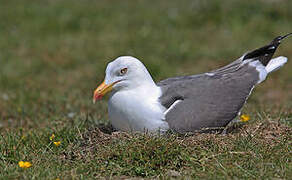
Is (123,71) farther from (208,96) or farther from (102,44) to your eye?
(102,44)

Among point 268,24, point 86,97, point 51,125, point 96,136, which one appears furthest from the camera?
point 268,24

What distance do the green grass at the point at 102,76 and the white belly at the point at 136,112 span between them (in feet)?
0.55

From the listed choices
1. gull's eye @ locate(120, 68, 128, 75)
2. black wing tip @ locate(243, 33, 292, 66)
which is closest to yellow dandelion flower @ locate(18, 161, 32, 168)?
gull's eye @ locate(120, 68, 128, 75)

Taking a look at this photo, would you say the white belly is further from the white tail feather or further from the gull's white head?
the white tail feather

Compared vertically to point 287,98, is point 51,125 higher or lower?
higher

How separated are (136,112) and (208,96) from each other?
75cm

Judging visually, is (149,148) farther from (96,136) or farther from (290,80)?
(290,80)

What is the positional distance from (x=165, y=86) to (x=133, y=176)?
4.00 feet

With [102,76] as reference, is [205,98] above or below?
above

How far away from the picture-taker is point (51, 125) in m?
5.62

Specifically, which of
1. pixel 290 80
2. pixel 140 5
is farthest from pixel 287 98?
pixel 140 5

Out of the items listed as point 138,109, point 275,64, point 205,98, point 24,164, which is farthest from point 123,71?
point 275,64

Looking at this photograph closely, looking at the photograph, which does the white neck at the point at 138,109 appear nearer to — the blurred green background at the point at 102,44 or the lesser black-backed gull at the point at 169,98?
the lesser black-backed gull at the point at 169,98

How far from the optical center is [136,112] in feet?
14.9
